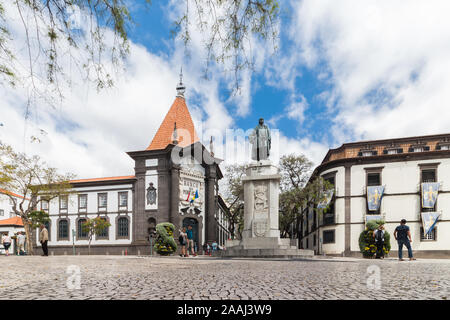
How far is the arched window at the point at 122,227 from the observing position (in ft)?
136

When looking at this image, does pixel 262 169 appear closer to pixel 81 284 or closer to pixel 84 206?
pixel 81 284

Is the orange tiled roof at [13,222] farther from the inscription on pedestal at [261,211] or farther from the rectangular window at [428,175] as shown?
the rectangular window at [428,175]

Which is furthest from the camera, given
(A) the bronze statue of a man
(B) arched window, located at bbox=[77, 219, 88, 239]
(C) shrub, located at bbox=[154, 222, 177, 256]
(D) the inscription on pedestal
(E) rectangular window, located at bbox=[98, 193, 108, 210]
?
(E) rectangular window, located at bbox=[98, 193, 108, 210]

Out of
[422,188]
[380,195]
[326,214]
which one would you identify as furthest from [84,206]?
[422,188]

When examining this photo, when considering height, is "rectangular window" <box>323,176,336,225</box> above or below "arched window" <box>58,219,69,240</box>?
above

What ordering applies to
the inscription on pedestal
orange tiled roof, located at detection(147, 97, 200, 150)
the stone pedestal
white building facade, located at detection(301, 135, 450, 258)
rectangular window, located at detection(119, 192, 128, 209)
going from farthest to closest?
orange tiled roof, located at detection(147, 97, 200, 150) → rectangular window, located at detection(119, 192, 128, 209) → white building facade, located at detection(301, 135, 450, 258) → the inscription on pedestal → the stone pedestal

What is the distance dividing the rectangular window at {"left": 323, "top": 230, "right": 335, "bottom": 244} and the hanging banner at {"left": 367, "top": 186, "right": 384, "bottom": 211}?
186 inches

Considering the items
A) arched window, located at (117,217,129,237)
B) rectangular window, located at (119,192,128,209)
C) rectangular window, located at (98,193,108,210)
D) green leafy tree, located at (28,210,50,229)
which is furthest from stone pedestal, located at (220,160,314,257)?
green leafy tree, located at (28,210,50,229)

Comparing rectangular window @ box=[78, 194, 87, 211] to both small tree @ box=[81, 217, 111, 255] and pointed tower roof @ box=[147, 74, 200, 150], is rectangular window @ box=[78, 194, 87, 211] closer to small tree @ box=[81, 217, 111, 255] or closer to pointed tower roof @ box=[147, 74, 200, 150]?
small tree @ box=[81, 217, 111, 255]

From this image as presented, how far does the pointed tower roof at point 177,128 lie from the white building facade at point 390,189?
1610 centimetres

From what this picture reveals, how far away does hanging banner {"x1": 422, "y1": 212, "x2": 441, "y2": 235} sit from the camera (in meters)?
35.7

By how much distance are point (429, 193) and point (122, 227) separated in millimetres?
30653

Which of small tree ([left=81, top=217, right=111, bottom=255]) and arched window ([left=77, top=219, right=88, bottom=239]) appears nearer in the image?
small tree ([left=81, top=217, right=111, bottom=255])

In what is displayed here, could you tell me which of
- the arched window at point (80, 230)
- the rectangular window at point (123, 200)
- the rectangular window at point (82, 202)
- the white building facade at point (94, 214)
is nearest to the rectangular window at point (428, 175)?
the white building facade at point (94, 214)
